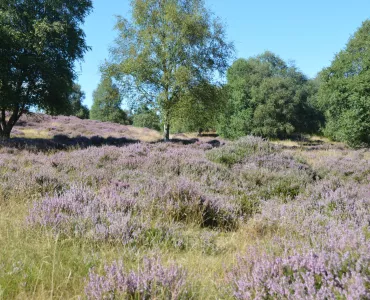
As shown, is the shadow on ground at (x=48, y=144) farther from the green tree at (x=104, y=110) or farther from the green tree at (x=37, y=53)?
the green tree at (x=104, y=110)

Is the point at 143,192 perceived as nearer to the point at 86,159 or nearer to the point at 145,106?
the point at 86,159

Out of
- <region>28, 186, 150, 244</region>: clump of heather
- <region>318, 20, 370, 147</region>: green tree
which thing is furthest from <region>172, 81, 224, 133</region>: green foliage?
<region>28, 186, 150, 244</region>: clump of heather

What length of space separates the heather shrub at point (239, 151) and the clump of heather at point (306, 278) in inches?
277

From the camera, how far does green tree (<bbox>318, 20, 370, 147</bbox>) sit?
23391 millimetres

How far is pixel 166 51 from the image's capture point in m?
20.9

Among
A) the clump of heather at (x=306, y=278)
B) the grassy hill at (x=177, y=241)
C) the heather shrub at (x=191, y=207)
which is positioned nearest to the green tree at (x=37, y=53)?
the grassy hill at (x=177, y=241)

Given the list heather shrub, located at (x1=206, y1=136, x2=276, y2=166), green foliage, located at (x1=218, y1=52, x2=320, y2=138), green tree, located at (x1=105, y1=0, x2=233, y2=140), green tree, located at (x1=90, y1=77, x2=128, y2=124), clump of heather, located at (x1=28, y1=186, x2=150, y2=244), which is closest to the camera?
clump of heather, located at (x1=28, y1=186, x2=150, y2=244)

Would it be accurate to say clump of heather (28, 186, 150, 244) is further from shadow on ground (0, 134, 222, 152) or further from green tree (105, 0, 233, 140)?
green tree (105, 0, 233, 140)

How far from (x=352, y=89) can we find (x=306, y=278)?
83.5 feet

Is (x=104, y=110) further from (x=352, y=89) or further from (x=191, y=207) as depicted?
(x=191, y=207)

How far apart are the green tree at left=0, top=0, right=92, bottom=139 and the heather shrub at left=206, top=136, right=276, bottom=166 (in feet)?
36.3

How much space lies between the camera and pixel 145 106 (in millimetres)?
22094

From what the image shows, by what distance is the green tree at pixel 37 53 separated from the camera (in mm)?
15547

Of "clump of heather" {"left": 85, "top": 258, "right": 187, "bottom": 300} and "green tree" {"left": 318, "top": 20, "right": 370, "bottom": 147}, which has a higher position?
"green tree" {"left": 318, "top": 20, "right": 370, "bottom": 147}
